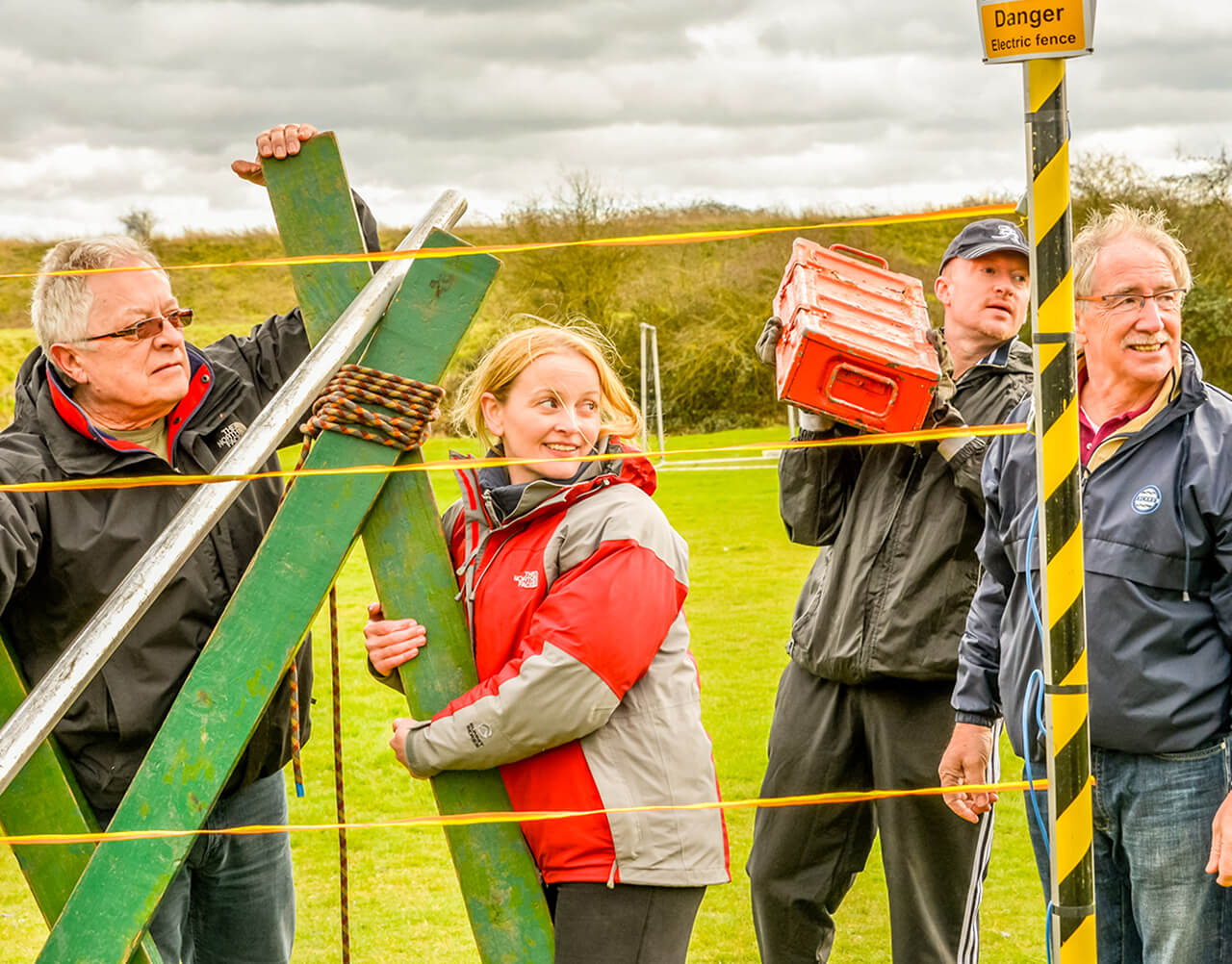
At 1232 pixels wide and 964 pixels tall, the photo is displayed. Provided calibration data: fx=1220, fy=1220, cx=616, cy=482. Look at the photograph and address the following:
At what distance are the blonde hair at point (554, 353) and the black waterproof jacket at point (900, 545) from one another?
1016 mm

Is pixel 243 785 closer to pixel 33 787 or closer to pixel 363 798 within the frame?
pixel 33 787

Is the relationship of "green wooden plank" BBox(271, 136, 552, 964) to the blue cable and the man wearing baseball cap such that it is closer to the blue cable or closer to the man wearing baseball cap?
the blue cable

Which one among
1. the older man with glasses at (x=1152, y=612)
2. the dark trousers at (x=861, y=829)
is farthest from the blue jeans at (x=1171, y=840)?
the dark trousers at (x=861, y=829)

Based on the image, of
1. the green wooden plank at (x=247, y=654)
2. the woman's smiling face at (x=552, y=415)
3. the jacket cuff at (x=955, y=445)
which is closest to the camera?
the green wooden plank at (x=247, y=654)

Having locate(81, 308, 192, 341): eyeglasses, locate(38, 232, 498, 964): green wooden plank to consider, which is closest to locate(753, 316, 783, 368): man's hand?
locate(38, 232, 498, 964): green wooden plank

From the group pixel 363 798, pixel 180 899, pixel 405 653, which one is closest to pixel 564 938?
pixel 405 653

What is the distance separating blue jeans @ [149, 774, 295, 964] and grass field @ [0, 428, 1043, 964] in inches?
36.9

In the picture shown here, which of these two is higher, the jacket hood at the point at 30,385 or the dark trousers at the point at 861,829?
the jacket hood at the point at 30,385

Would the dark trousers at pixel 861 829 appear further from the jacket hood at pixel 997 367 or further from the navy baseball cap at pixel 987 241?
the navy baseball cap at pixel 987 241

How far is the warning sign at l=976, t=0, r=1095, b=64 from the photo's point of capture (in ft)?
5.92

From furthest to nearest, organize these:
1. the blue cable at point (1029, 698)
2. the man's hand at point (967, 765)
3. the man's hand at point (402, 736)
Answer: the man's hand at point (967, 765) < the blue cable at point (1029, 698) < the man's hand at point (402, 736)

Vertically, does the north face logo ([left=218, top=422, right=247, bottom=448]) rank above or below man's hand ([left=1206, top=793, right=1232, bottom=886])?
above

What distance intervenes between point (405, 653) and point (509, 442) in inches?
17.0

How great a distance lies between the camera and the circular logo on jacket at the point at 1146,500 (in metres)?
2.28
